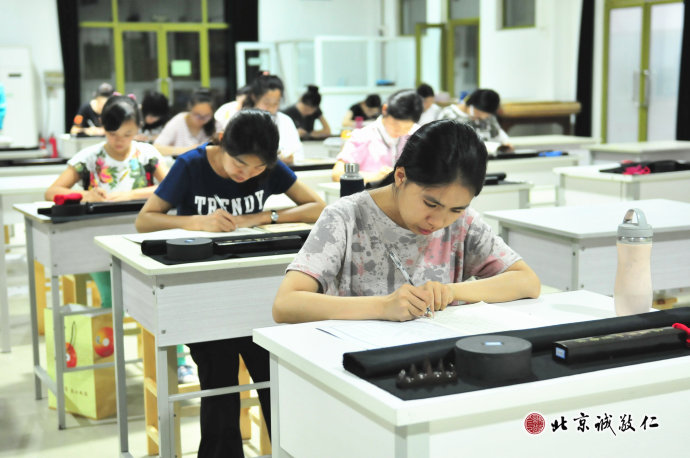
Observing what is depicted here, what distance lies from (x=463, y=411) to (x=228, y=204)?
5.74 feet

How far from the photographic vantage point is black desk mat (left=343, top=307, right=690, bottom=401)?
48.5 inches

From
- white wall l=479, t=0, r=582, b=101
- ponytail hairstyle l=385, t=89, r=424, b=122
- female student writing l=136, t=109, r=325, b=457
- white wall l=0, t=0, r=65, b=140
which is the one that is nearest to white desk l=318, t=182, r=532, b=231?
ponytail hairstyle l=385, t=89, r=424, b=122

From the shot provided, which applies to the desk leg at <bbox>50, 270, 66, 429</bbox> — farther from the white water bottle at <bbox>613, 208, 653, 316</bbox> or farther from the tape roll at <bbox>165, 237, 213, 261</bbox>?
the white water bottle at <bbox>613, 208, 653, 316</bbox>

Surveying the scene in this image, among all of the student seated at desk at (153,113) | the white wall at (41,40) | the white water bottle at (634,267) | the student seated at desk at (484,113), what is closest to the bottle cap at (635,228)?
the white water bottle at (634,267)

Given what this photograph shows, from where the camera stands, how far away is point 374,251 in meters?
1.85

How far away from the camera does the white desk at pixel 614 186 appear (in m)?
4.25

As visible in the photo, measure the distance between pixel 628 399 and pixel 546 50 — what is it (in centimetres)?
861

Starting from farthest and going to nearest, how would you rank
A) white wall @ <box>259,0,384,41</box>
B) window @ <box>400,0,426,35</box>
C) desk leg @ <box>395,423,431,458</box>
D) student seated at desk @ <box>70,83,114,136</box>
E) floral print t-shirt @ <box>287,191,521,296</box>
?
white wall @ <box>259,0,384,41</box>, window @ <box>400,0,426,35</box>, student seated at desk @ <box>70,83,114,136</box>, floral print t-shirt @ <box>287,191,521,296</box>, desk leg @ <box>395,423,431,458</box>

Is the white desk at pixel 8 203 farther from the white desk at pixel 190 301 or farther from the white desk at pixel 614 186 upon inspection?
the white desk at pixel 614 186

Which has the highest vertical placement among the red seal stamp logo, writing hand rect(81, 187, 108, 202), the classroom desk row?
writing hand rect(81, 187, 108, 202)

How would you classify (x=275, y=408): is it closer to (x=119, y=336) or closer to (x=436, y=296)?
(x=436, y=296)

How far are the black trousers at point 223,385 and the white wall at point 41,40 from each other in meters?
9.48

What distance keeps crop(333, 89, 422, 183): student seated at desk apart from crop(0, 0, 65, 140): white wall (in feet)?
25.3

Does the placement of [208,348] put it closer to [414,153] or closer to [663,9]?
[414,153]
